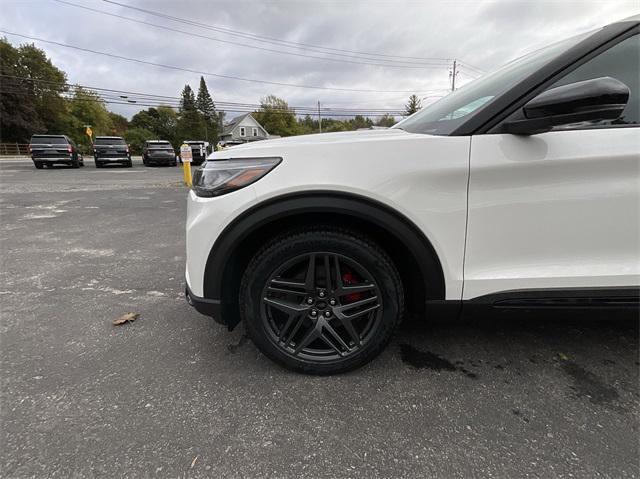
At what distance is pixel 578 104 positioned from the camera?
4.53ft

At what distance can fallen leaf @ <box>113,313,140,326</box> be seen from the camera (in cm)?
251

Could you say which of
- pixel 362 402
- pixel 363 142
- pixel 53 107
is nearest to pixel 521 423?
pixel 362 402

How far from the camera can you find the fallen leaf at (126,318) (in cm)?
251

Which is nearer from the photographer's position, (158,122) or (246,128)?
(246,128)

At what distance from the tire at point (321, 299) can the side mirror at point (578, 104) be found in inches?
35.5

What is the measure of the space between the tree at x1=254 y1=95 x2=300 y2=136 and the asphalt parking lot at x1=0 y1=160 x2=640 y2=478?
240 feet

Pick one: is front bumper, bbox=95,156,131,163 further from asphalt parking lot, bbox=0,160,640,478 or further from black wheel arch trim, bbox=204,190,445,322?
black wheel arch trim, bbox=204,190,445,322

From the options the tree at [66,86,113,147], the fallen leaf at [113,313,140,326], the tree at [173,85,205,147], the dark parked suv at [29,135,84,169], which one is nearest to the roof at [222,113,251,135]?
the tree at [173,85,205,147]

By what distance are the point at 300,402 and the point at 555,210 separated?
1515 millimetres

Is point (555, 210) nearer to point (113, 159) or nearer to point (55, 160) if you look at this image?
point (55, 160)

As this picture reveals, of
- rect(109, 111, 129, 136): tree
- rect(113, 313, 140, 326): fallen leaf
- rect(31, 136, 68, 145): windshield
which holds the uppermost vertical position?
rect(109, 111, 129, 136): tree

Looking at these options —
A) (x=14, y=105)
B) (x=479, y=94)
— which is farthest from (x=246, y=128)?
(x=479, y=94)

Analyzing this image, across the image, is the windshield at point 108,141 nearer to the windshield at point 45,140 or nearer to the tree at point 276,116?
the windshield at point 45,140

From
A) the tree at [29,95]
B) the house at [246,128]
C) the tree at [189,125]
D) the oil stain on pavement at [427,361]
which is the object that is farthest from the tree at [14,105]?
the oil stain on pavement at [427,361]
